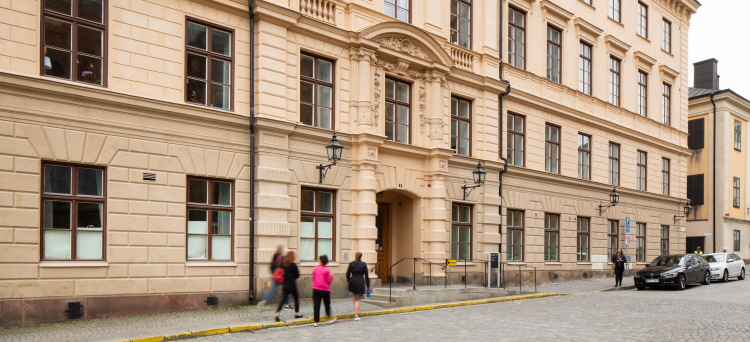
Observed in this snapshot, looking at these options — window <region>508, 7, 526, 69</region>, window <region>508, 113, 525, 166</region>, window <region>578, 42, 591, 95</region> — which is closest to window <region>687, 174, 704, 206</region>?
window <region>578, 42, 591, 95</region>

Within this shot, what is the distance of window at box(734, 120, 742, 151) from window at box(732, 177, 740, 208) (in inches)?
85.8

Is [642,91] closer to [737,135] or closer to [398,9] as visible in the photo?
[737,135]

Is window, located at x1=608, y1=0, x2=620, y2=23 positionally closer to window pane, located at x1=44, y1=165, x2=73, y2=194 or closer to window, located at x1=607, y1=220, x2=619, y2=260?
window, located at x1=607, y1=220, x2=619, y2=260

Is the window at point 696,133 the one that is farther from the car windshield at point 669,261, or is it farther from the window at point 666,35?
the car windshield at point 669,261

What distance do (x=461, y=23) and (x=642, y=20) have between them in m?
15.4

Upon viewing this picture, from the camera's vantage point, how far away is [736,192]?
45.4 metres

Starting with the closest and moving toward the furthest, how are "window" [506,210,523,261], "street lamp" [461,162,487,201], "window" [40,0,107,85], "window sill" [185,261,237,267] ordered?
"window" [40,0,107,85] → "window sill" [185,261,237,267] → "street lamp" [461,162,487,201] → "window" [506,210,523,261]

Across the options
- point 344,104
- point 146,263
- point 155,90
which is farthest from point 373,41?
point 146,263

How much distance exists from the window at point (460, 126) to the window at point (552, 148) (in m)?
5.12

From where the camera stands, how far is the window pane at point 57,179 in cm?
1390

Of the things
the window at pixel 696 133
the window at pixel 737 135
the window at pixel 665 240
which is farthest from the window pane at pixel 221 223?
the window at pixel 737 135

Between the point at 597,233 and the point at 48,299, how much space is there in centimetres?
2366

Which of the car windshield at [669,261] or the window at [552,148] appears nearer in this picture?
the car windshield at [669,261]

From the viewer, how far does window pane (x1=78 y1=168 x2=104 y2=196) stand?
14391 millimetres
